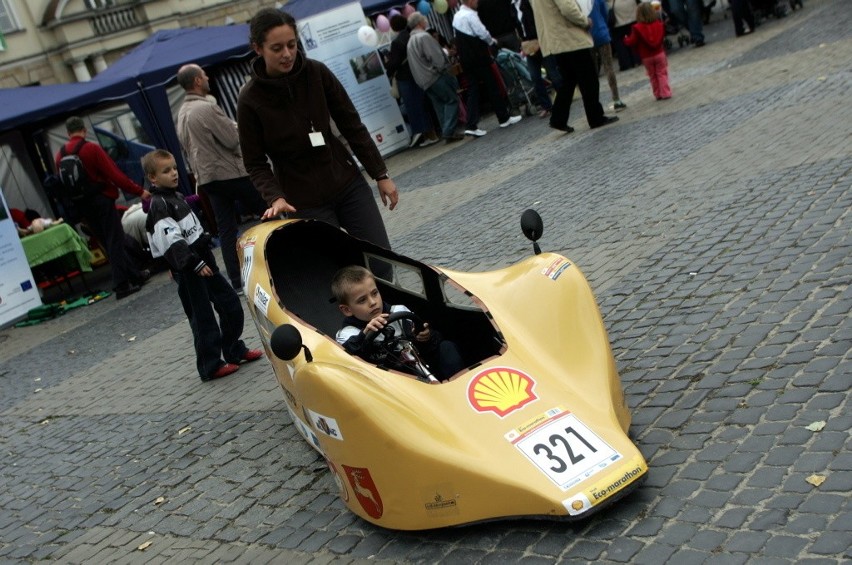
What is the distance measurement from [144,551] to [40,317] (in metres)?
7.96

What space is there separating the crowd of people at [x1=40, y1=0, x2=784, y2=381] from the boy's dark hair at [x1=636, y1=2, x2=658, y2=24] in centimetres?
2

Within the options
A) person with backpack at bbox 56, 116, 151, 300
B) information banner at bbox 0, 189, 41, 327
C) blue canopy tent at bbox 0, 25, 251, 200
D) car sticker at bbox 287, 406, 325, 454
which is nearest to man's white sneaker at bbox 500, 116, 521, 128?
blue canopy tent at bbox 0, 25, 251, 200

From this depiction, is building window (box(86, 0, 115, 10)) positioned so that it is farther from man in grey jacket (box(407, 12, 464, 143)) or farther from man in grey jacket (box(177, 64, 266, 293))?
man in grey jacket (box(177, 64, 266, 293))

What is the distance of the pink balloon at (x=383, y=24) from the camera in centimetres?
1616

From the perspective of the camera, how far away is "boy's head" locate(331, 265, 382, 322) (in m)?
4.42

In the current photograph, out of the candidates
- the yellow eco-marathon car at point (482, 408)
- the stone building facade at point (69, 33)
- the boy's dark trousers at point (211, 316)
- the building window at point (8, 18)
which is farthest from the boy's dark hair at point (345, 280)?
the building window at point (8, 18)

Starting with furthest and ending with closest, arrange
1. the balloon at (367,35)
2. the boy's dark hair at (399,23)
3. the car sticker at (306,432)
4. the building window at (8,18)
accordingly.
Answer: the building window at (8,18), the boy's dark hair at (399,23), the balloon at (367,35), the car sticker at (306,432)

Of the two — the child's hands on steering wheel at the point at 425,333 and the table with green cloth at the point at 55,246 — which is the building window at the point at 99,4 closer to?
the table with green cloth at the point at 55,246

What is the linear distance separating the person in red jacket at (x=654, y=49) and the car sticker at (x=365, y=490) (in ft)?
31.2

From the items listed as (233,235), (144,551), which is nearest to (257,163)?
(144,551)

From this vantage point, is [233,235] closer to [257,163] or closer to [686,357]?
[257,163]

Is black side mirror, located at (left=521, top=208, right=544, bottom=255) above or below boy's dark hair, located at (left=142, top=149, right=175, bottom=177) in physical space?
below

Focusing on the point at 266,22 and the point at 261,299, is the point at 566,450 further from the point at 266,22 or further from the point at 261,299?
the point at 266,22

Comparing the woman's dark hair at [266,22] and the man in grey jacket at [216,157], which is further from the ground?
the woman's dark hair at [266,22]
